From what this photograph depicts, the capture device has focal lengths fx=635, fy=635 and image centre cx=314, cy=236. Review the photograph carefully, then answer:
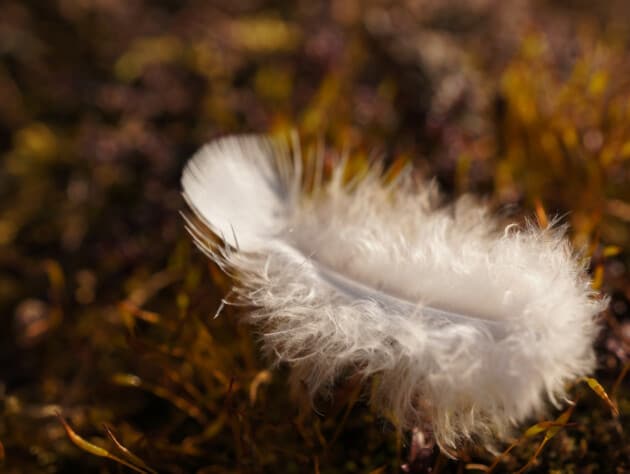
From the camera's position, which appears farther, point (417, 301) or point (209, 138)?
point (209, 138)

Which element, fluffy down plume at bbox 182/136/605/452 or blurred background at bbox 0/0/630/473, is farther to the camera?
blurred background at bbox 0/0/630/473

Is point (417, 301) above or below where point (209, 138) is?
above

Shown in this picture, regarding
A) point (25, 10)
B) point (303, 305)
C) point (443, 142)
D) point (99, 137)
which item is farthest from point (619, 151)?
point (25, 10)

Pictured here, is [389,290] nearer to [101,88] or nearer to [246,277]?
[246,277]

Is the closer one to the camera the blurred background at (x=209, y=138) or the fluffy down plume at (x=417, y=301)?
the fluffy down plume at (x=417, y=301)
